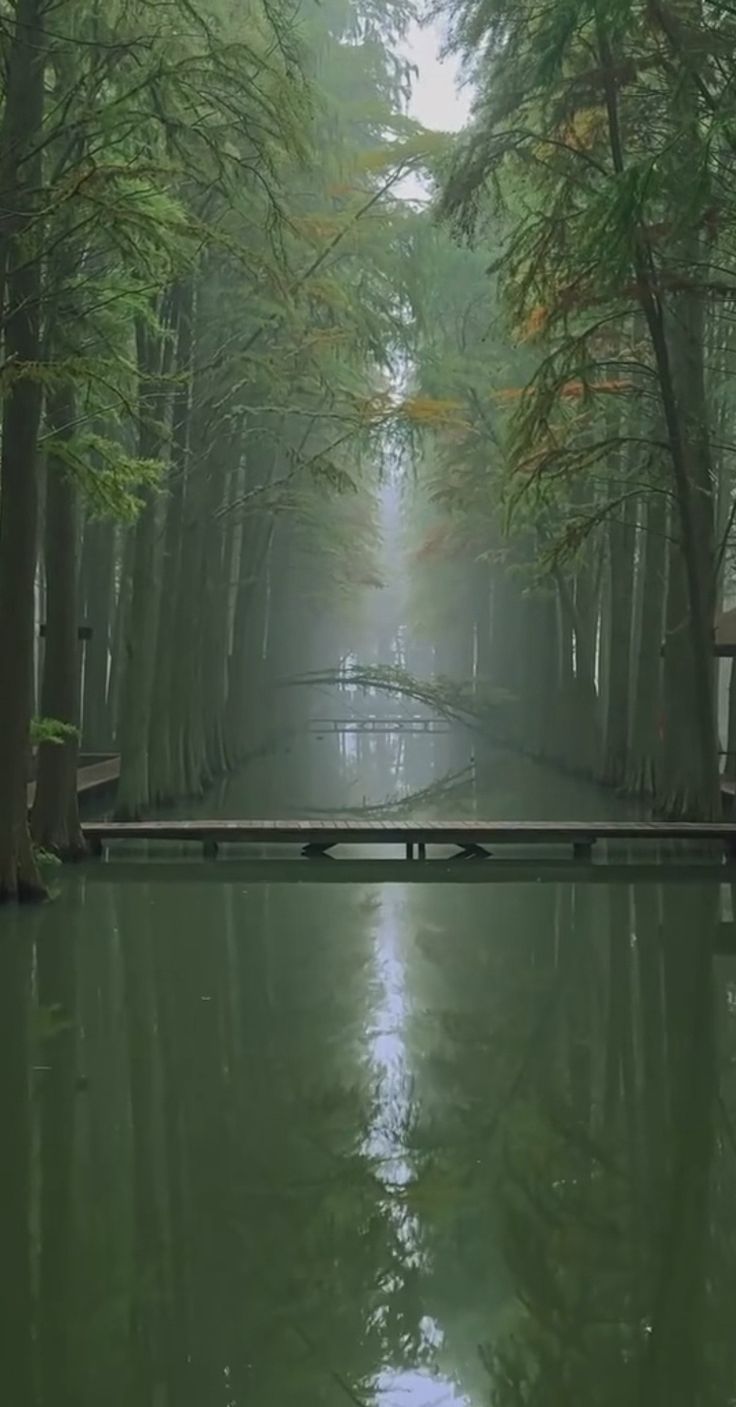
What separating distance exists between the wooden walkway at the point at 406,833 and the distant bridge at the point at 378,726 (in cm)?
3145

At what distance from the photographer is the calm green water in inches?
128

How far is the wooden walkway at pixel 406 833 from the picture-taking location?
12812 mm

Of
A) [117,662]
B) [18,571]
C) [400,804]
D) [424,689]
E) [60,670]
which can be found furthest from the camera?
[424,689]

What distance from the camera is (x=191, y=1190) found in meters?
4.29

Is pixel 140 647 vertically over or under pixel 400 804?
over

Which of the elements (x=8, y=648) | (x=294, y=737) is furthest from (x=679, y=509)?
(x=294, y=737)

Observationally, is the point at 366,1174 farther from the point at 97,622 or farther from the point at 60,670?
the point at 97,622

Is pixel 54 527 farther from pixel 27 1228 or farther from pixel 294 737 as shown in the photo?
pixel 294 737

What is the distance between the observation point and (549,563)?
551 inches

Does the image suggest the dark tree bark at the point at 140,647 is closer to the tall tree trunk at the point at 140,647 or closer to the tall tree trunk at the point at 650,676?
the tall tree trunk at the point at 140,647

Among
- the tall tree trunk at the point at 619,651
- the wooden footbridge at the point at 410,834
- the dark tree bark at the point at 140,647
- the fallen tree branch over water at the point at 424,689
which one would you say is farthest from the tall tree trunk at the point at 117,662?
the wooden footbridge at the point at 410,834

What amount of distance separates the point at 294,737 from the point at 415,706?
2134 centimetres

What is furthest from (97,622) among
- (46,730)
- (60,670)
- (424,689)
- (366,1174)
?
(366,1174)

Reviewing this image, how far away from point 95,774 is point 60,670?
4.90 metres
